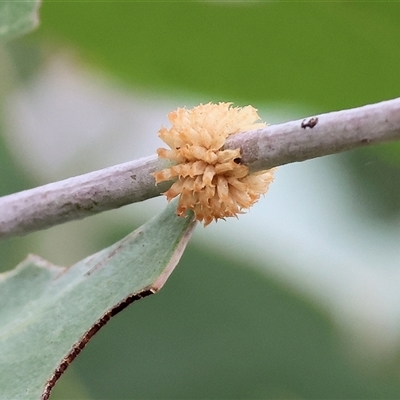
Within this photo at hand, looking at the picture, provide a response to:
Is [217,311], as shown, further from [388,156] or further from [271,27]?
[271,27]

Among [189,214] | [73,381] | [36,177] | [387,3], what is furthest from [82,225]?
[189,214]

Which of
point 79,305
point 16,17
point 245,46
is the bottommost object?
point 79,305

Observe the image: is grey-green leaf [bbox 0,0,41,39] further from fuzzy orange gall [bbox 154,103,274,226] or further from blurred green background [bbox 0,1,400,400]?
blurred green background [bbox 0,1,400,400]

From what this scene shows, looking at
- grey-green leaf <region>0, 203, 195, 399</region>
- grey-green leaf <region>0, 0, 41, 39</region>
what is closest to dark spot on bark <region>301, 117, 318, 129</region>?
grey-green leaf <region>0, 203, 195, 399</region>

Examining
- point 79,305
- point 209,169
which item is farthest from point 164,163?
point 79,305

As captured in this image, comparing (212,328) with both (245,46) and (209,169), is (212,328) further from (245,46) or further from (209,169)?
(209,169)

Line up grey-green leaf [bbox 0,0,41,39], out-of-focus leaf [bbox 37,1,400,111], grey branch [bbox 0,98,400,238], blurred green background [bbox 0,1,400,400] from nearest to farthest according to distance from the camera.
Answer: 1. grey branch [bbox 0,98,400,238]
2. grey-green leaf [bbox 0,0,41,39]
3. out-of-focus leaf [bbox 37,1,400,111]
4. blurred green background [bbox 0,1,400,400]
